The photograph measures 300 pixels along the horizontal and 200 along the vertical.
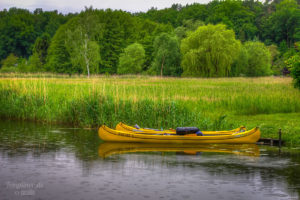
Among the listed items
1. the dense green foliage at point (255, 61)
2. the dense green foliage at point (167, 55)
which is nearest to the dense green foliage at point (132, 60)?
the dense green foliage at point (167, 55)

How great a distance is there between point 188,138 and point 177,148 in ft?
2.08

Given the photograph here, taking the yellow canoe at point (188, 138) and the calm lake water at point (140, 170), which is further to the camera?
the yellow canoe at point (188, 138)

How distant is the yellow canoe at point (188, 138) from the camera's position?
16359 mm

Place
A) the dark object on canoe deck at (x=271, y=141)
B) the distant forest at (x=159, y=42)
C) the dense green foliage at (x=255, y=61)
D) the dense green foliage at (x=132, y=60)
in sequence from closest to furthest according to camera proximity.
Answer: the dark object on canoe deck at (x=271, y=141) → the distant forest at (x=159, y=42) → the dense green foliage at (x=132, y=60) → the dense green foliage at (x=255, y=61)

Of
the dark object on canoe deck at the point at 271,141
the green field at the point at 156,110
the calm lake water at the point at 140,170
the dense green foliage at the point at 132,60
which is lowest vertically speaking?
the calm lake water at the point at 140,170

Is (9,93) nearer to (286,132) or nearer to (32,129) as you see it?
(32,129)

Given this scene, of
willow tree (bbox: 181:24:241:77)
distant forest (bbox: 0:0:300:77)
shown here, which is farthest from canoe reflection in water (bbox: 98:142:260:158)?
willow tree (bbox: 181:24:241:77)

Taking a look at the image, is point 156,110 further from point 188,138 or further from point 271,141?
point 271,141

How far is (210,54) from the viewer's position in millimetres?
54031

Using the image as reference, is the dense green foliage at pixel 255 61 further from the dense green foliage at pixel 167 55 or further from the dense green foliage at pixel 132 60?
the dense green foliage at pixel 132 60

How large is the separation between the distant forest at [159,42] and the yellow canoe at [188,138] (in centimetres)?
1113

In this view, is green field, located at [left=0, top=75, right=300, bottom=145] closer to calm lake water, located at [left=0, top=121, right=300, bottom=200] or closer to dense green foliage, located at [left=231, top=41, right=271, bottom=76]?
calm lake water, located at [left=0, top=121, right=300, bottom=200]

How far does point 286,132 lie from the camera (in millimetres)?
16891

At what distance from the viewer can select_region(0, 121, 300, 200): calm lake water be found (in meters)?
10.5
